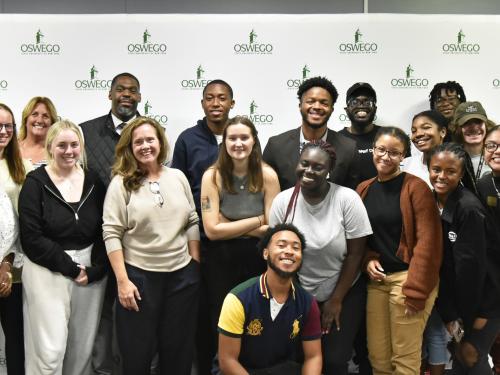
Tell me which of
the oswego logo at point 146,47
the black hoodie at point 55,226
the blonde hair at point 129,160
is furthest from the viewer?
the oswego logo at point 146,47

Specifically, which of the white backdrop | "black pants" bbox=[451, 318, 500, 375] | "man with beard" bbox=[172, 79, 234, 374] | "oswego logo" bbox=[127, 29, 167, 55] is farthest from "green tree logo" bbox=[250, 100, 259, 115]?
"black pants" bbox=[451, 318, 500, 375]

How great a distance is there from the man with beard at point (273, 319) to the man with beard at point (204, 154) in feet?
2.19

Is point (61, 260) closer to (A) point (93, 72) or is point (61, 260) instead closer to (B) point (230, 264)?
(B) point (230, 264)

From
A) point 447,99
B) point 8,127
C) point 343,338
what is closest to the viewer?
point 343,338

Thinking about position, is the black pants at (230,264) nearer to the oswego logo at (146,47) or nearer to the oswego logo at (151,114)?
the oswego logo at (151,114)

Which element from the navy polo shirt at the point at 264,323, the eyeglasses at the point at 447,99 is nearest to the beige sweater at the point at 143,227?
the navy polo shirt at the point at 264,323

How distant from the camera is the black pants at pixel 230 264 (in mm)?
2857

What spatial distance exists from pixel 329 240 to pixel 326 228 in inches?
2.6

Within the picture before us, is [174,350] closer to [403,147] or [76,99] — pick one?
[403,147]

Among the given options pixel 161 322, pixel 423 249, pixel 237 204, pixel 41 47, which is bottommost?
pixel 161 322

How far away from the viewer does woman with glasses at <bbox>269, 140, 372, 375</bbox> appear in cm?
260

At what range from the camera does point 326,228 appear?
8.57 feet

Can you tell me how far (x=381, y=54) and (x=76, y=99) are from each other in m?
2.55

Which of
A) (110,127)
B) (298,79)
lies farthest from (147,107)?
(298,79)
